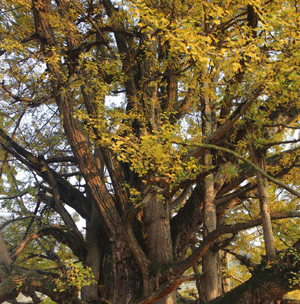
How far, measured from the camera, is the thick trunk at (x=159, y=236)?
262 inches

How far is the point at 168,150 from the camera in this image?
4828mm

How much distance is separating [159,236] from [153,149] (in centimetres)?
314

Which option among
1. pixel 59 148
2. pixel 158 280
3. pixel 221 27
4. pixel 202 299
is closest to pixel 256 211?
pixel 202 299

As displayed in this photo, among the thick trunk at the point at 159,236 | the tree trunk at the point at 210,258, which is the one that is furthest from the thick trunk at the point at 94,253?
the tree trunk at the point at 210,258

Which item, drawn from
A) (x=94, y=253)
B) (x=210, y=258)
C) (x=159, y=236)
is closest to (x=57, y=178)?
(x=94, y=253)

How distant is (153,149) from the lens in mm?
4512

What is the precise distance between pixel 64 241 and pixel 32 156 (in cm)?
250

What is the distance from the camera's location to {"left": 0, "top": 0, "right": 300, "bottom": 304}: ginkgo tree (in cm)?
497

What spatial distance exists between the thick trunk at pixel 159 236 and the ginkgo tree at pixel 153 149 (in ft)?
0.08

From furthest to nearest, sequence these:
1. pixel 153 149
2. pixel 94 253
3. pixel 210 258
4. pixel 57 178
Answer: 1. pixel 57 178
2. pixel 94 253
3. pixel 210 258
4. pixel 153 149

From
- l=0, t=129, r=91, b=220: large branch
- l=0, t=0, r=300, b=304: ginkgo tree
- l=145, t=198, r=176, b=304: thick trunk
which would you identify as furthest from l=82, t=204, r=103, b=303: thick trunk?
l=145, t=198, r=176, b=304: thick trunk

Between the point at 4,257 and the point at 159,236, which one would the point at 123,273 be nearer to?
the point at 159,236

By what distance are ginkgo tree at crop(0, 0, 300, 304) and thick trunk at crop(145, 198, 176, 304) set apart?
0.9 inches

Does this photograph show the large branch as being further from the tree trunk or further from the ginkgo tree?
the tree trunk
